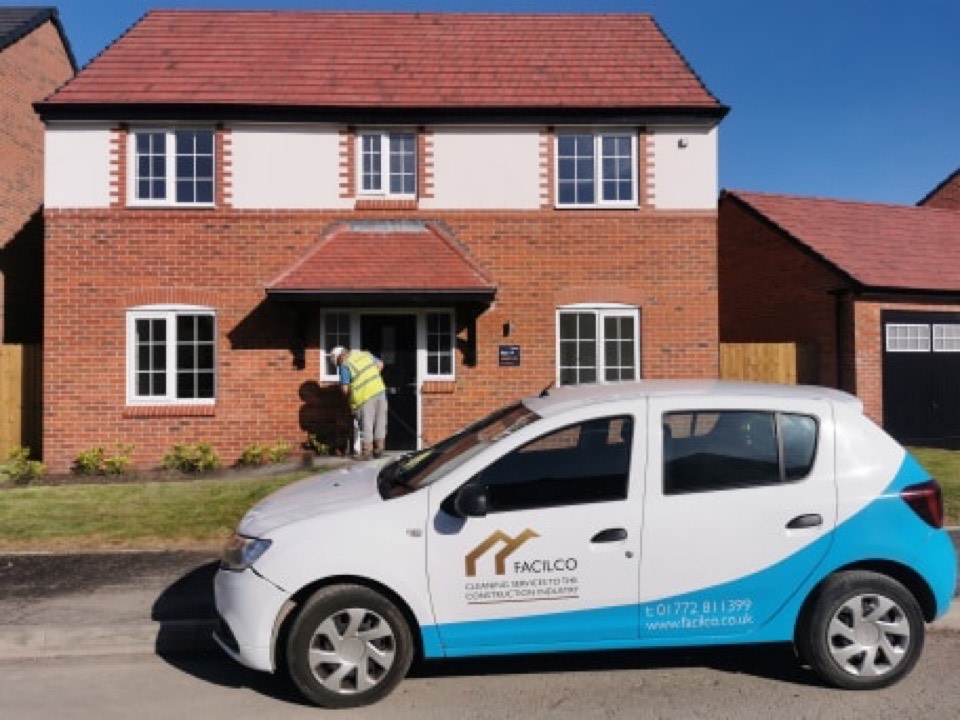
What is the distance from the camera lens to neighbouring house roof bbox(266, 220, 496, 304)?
9.85 metres

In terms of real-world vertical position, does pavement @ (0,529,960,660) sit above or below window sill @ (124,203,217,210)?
below

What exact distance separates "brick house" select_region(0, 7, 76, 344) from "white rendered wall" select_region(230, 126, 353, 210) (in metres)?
5.26

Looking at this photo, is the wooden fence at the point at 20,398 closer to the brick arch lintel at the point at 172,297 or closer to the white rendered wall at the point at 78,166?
the brick arch lintel at the point at 172,297

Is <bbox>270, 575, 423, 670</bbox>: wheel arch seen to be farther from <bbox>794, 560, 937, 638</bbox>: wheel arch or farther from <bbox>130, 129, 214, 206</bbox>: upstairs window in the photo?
<bbox>130, 129, 214, 206</bbox>: upstairs window

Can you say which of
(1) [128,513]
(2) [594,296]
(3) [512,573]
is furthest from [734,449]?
(2) [594,296]

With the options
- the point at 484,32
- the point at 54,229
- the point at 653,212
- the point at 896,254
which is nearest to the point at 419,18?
the point at 484,32

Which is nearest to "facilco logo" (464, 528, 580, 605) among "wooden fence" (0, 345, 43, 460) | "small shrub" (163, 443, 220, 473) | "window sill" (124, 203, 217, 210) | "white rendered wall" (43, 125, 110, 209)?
"small shrub" (163, 443, 220, 473)

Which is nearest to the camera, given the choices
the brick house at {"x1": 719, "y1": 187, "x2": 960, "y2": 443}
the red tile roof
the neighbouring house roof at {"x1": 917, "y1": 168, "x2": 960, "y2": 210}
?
the red tile roof

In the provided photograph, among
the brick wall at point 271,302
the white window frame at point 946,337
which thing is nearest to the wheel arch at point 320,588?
the brick wall at point 271,302

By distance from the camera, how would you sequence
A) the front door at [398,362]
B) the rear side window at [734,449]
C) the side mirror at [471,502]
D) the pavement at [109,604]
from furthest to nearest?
1. the front door at [398,362]
2. the pavement at [109,604]
3. the rear side window at [734,449]
4. the side mirror at [471,502]

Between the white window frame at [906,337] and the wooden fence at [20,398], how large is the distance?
14.0m

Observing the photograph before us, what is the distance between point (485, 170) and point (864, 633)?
8568mm

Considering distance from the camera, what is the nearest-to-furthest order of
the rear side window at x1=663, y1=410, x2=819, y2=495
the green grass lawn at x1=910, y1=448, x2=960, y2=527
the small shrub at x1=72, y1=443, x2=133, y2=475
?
the rear side window at x1=663, y1=410, x2=819, y2=495 < the green grass lawn at x1=910, y1=448, x2=960, y2=527 < the small shrub at x1=72, y1=443, x2=133, y2=475

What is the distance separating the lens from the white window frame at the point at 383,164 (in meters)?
11.1
